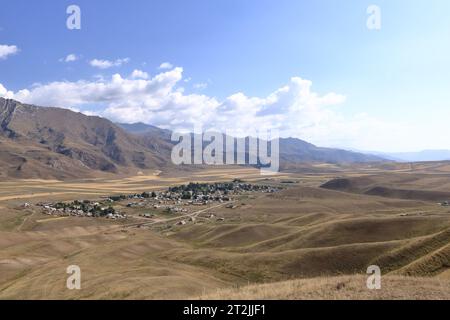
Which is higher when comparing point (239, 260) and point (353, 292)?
point (353, 292)

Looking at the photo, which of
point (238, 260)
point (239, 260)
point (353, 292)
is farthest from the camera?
point (238, 260)

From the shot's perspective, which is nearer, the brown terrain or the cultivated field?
the brown terrain

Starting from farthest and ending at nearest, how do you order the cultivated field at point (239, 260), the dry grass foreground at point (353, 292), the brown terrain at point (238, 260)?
1. the cultivated field at point (239, 260)
2. the brown terrain at point (238, 260)
3. the dry grass foreground at point (353, 292)

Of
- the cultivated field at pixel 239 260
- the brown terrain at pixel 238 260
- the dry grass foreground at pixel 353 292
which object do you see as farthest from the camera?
the cultivated field at pixel 239 260

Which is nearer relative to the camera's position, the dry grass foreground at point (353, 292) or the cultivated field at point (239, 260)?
the dry grass foreground at point (353, 292)

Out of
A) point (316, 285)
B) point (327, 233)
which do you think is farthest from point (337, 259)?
point (316, 285)

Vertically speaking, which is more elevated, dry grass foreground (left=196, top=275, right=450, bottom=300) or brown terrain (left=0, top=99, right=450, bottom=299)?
dry grass foreground (left=196, top=275, right=450, bottom=300)

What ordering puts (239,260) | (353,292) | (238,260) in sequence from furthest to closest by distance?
(238,260) → (239,260) → (353,292)

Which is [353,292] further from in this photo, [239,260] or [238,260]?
[238,260]

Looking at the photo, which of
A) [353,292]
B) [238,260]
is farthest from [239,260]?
[353,292]

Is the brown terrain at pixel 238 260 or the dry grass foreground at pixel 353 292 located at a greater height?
the dry grass foreground at pixel 353 292

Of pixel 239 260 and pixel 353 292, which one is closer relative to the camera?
pixel 353 292
